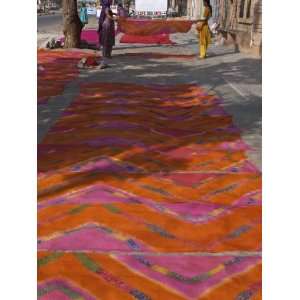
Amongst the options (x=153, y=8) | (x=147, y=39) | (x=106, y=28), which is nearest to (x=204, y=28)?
(x=106, y=28)

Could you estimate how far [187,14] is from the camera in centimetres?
3528

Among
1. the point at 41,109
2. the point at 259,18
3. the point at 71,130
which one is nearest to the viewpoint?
the point at 71,130

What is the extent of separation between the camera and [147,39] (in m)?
20.8

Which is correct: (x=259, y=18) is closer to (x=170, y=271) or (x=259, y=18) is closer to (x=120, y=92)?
(x=120, y=92)

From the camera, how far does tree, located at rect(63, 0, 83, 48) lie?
15758 millimetres

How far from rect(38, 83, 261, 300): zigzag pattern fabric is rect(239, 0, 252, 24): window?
10.2 metres

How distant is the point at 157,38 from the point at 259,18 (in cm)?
740

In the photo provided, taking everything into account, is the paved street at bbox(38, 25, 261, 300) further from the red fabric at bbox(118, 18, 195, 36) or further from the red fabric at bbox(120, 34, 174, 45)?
the red fabric at bbox(118, 18, 195, 36)

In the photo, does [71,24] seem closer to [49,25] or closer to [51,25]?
[51,25]

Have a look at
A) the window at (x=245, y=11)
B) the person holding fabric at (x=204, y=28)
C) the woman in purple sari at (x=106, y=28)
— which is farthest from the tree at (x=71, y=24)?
the window at (x=245, y=11)

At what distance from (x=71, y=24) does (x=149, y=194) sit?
1285cm

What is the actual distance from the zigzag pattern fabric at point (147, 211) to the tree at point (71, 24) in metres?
9.97

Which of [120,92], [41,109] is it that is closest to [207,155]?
[41,109]

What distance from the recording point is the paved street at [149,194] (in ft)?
9.54
